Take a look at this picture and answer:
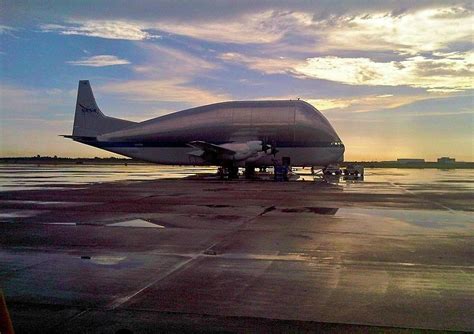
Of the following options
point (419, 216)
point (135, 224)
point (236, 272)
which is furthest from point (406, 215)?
point (236, 272)

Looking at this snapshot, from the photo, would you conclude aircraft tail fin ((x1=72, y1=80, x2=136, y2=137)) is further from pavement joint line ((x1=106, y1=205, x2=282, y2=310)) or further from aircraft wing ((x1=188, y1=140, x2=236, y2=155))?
pavement joint line ((x1=106, y1=205, x2=282, y2=310))

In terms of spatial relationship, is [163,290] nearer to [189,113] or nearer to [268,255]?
[268,255]

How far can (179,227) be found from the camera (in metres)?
12.5

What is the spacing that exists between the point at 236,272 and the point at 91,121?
51087mm

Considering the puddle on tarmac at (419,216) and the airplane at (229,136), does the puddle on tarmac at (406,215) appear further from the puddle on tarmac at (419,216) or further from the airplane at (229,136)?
the airplane at (229,136)

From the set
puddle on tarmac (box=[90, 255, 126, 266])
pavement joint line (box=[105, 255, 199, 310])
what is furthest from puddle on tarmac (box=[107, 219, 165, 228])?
pavement joint line (box=[105, 255, 199, 310])

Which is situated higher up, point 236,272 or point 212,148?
point 212,148

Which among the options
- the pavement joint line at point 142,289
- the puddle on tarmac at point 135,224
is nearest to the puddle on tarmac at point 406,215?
the puddle on tarmac at point 135,224

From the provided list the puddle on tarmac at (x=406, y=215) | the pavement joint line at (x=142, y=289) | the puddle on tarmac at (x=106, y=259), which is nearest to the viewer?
the pavement joint line at (x=142, y=289)

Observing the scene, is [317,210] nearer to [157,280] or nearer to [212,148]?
[157,280]

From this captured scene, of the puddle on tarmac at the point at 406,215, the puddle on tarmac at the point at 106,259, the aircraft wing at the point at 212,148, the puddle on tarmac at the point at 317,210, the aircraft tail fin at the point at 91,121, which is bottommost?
the puddle on tarmac at the point at 106,259

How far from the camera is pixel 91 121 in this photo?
181 ft

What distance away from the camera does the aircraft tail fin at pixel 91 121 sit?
54.5 meters

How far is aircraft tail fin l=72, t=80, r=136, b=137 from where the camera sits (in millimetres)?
54469
